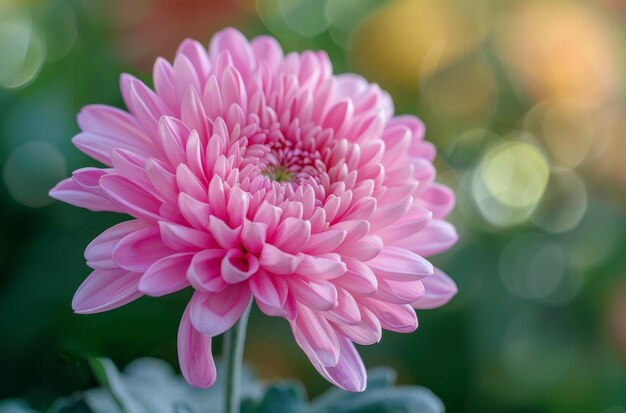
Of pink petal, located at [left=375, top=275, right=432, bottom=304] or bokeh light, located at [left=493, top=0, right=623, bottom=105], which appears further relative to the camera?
bokeh light, located at [left=493, top=0, right=623, bottom=105]

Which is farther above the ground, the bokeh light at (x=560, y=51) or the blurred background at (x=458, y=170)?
the bokeh light at (x=560, y=51)

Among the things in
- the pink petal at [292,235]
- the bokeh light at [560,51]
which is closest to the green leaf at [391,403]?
the pink petal at [292,235]

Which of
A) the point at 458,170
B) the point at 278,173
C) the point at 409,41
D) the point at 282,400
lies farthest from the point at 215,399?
the point at 409,41

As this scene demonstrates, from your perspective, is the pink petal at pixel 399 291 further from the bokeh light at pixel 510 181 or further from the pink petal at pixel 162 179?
the bokeh light at pixel 510 181

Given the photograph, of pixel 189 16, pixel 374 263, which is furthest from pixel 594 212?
pixel 374 263

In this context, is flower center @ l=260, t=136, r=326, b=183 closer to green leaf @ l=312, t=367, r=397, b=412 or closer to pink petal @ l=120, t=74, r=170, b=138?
pink petal @ l=120, t=74, r=170, b=138

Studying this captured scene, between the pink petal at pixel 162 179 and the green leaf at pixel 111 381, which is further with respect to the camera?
the green leaf at pixel 111 381

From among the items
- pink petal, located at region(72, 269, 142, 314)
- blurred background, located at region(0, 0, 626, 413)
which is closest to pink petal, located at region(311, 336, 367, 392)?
pink petal, located at region(72, 269, 142, 314)
